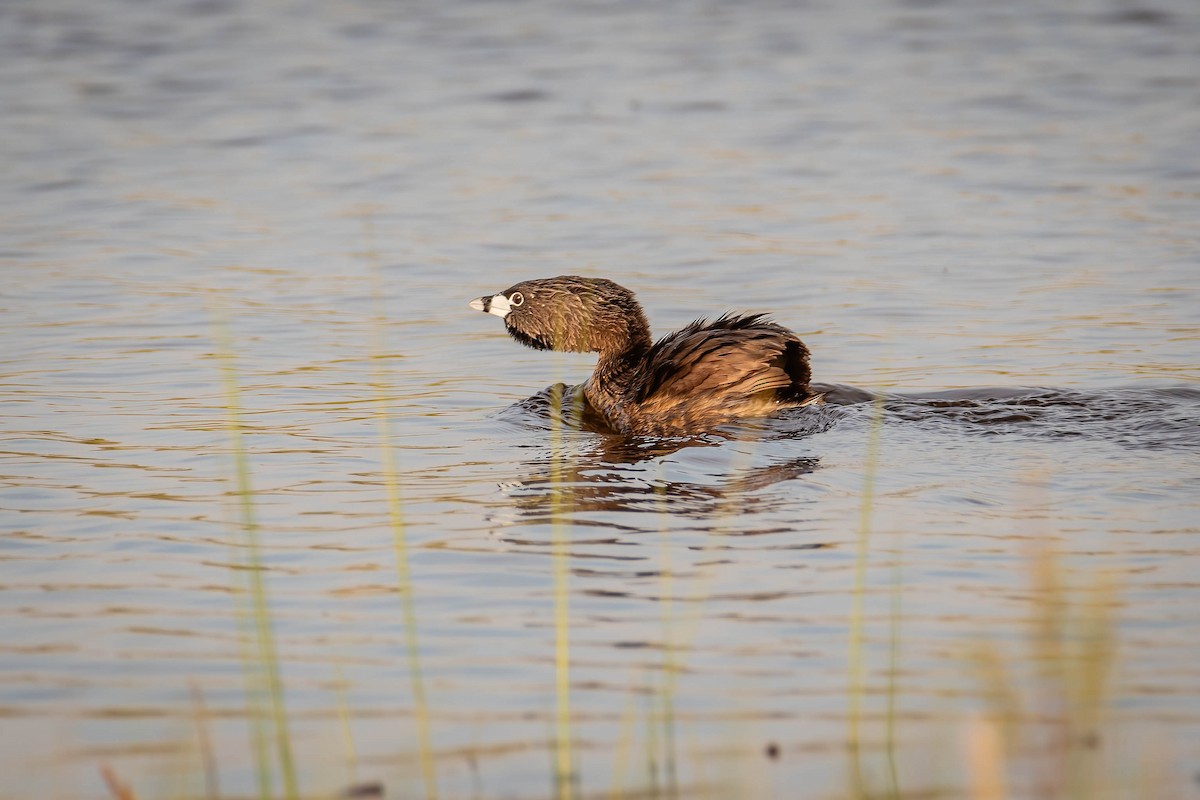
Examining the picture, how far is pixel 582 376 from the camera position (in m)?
10.6

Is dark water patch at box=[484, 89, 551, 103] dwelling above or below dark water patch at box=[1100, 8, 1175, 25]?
below

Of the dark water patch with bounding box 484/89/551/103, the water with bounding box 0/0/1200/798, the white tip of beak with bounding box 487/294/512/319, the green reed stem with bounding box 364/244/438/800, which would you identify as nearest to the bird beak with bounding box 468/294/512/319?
the white tip of beak with bounding box 487/294/512/319

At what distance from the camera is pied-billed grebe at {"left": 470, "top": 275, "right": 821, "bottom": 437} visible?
8.70 metres

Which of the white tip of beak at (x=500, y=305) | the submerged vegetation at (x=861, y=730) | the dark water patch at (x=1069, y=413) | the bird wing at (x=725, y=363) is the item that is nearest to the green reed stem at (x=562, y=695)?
the submerged vegetation at (x=861, y=730)

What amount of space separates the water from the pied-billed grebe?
1.01 ft

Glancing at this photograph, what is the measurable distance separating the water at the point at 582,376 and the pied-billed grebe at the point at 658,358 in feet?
1.01

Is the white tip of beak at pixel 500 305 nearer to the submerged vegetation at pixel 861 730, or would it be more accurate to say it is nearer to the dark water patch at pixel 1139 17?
the submerged vegetation at pixel 861 730

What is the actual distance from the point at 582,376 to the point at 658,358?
163 cm

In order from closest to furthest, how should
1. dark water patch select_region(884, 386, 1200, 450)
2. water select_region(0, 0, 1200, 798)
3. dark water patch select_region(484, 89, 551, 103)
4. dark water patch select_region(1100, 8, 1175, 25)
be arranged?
water select_region(0, 0, 1200, 798) → dark water patch select_region(884, 386, 1200, 450) → dark water patch select_region(484, 89, 551, 103) → dark water patch select_region(1100, 8, 1175, 25)

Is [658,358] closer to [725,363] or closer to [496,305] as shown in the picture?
[725,363]

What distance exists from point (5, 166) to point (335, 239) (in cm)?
420

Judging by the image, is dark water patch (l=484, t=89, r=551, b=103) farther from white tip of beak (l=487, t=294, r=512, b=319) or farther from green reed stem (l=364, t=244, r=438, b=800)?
white tip of beak (l=487, t=294, r=512, b=319)

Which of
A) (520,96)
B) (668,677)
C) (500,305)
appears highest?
(520,96)

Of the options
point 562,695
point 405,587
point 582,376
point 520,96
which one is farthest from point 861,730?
point 520,96
